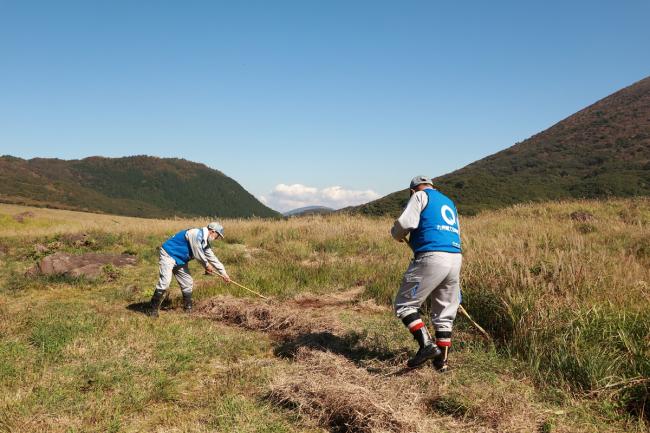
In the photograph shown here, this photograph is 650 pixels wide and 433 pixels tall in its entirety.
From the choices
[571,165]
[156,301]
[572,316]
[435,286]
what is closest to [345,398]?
[435,286]

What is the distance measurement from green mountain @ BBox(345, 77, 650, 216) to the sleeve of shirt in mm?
30715

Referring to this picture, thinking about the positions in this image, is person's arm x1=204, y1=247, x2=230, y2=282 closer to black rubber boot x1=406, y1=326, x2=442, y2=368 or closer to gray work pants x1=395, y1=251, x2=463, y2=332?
gray work pants x1=395, y1=251, x2=463, y2=332

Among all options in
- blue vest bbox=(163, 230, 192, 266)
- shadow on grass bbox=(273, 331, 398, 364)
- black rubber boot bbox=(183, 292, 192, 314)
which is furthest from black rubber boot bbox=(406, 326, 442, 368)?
blue vest bbox=(163, 230, 192, 266)

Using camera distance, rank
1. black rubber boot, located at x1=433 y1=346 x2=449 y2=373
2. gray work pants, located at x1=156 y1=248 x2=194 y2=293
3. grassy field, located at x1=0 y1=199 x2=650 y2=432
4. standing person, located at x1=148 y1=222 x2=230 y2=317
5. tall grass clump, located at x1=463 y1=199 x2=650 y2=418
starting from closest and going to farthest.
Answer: grassy field, located at x1=0 y1=199 x2=650 y2=432, tall grass clump, located at x1=463 y1=199 x2=650 y2=418, black rubber boot, located at x1=433 y1=346 x2=449 y2=373, gray work pants, located at x1=156 y1=248 x2=194 y2=293, standing person, located at x1=148 y1=222 x2=230 y2=317

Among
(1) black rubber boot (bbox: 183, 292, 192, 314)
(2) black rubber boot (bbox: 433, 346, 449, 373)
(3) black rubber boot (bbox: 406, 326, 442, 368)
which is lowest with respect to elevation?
(2) black rubber boot (bbox: 433, 346, 449, 373)

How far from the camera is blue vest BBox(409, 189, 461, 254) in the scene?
4305 millimetres

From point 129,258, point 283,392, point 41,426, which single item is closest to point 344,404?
point 283,392

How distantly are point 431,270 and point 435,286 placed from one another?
182mm

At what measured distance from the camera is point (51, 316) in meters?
6.47

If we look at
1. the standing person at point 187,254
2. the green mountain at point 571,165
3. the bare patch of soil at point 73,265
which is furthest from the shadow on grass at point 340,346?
the green mountain at point 571,165

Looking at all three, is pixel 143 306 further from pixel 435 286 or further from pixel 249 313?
pixel 435 286

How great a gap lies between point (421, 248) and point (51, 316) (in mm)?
5820

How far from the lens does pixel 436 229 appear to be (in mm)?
4328

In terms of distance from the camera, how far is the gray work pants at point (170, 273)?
7250 mm
